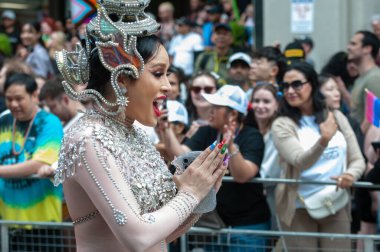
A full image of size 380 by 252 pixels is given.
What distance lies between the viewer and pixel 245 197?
19.5 feet

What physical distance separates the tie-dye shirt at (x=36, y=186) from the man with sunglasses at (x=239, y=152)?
0.95 metres

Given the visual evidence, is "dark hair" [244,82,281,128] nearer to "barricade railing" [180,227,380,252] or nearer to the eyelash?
"barricade railing" [180,227,380,252]

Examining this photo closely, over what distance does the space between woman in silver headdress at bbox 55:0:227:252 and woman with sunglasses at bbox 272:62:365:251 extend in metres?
2.71

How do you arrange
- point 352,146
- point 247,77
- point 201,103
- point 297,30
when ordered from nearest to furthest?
point 352,146, point 201,103, point 247,77, point 297,30

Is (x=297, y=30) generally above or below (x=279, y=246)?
above

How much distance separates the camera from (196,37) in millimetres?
12172

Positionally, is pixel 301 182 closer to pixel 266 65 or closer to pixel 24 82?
pixel 24 82

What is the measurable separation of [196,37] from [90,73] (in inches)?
360

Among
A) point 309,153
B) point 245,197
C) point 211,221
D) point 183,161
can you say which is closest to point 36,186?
point 211,221

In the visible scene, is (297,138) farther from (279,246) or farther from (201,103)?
(201,103)

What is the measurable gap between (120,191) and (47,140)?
3427 mm

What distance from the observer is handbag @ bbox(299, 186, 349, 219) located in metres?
5.84

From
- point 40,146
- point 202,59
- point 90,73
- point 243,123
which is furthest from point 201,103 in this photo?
point 90,73

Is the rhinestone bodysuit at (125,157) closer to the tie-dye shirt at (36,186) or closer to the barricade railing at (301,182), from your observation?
the barricade railing at (301,182)
